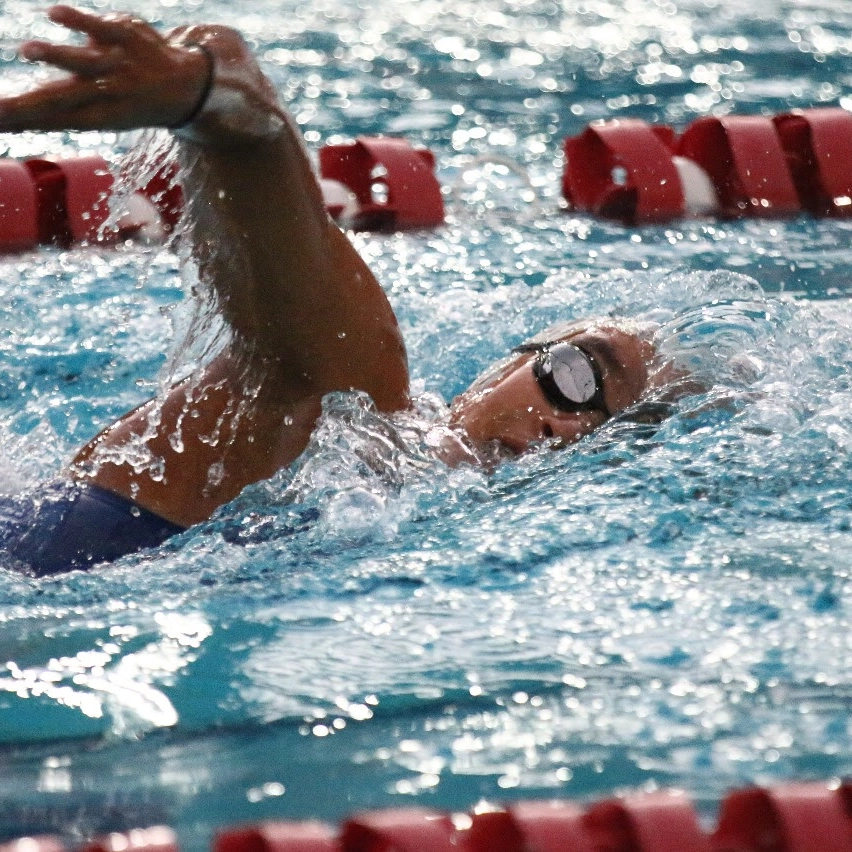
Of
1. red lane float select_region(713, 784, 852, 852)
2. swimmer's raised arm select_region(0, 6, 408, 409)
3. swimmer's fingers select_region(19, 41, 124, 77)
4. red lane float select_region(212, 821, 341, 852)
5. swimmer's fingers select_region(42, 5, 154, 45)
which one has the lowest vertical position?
red lane float select_region(713, 784, 852, 852)

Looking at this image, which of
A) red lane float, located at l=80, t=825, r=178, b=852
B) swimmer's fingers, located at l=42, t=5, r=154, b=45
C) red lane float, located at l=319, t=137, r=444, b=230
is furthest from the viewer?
red lane float, located at l=319, t=137, r=444, b=230

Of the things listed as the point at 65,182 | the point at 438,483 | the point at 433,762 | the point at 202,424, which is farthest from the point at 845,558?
the point at 65,182

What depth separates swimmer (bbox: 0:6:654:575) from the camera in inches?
57.8

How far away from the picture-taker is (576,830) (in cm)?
133

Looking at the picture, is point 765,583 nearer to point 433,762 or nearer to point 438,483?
point 438,483

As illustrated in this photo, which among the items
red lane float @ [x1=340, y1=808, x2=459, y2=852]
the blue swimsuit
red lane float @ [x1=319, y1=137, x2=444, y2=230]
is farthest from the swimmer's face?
red lane float @ [x1=319, y1=137, x2=444, y2=230]

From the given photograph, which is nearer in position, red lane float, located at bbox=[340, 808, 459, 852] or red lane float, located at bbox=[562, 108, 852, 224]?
red lane float, located at bbox=[340, 808, 459, 852]

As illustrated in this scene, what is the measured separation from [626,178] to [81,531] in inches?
109

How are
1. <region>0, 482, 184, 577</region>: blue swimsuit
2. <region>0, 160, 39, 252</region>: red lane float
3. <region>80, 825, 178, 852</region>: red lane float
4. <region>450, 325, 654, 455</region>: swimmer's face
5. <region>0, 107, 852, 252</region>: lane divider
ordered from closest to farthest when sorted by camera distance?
<region>80, 825, 178, 852</region>: red lane float
<region>0, 482, 184, 577</region>: blue swimsuit
<region>450, 325, 654, 455</region>: swimmer's face
<region>0, 160, 39, 252</region>: red lane float
<region>0, 107, 852, 252</region>: lane divider

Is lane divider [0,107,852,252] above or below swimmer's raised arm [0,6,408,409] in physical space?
below

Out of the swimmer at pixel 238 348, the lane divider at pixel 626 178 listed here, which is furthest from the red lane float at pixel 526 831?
the lane divider at pixel 626 178

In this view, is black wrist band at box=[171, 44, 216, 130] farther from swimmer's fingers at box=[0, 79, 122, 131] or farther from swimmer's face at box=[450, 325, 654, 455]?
swimmer's face at box=[450, 325, 654, 455]

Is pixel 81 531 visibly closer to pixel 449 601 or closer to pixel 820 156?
pixel 449 601

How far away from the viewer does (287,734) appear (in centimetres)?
160
